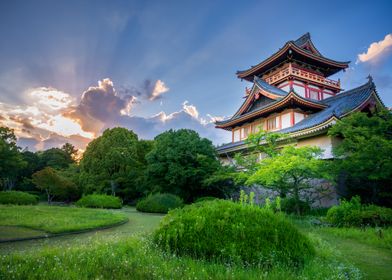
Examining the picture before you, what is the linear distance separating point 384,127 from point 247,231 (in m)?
11.4

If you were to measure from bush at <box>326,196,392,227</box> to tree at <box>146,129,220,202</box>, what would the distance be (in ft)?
34.2

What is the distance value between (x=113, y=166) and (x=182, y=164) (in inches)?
385

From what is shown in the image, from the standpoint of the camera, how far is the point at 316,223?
439 inches

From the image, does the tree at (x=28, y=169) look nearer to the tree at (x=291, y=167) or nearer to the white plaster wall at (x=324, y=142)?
the tree at (x=291, y=167)

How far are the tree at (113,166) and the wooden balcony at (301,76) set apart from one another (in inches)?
619

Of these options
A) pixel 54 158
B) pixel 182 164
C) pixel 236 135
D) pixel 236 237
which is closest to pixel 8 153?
pixel 54 158

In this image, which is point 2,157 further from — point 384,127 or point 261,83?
point 384,127

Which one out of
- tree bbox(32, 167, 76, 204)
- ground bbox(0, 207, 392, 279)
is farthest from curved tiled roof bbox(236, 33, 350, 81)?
ground bbox(0, 207, 392, 279)

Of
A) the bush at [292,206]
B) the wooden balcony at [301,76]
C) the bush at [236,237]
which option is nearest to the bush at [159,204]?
the bush at [292,206]

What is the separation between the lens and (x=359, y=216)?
9.70 meters

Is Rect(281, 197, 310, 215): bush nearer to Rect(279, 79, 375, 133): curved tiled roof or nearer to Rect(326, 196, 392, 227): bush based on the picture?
Rect(326, 196, 392, 227): bush

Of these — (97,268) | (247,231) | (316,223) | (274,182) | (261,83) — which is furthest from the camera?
(261,83)

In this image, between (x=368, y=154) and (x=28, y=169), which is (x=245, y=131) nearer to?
(x=368, y=154)

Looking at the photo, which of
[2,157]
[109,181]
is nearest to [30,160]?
[2,157]
